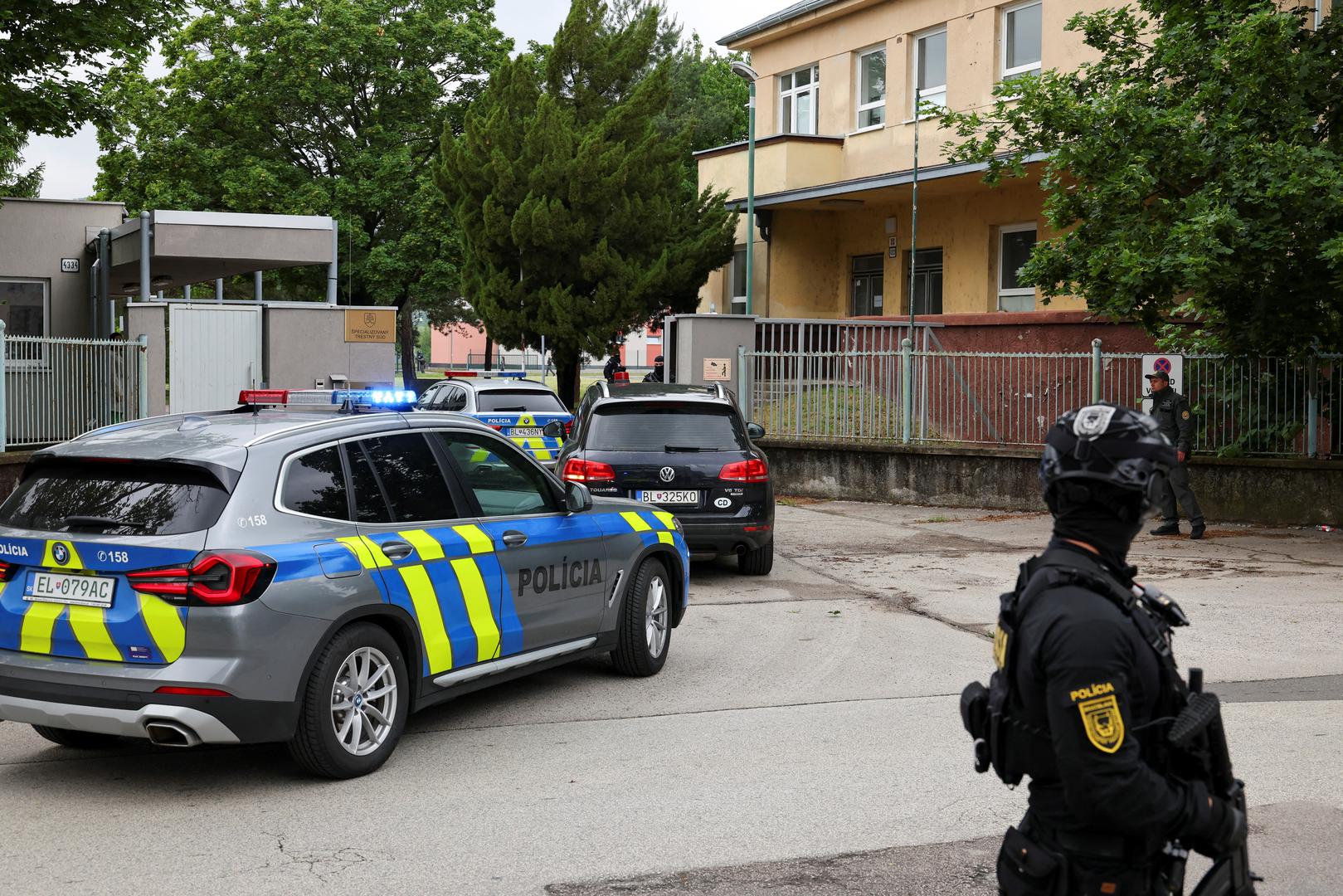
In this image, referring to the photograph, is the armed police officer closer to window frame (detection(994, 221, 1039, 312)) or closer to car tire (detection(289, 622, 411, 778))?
car tire (detection(289, 622, 411, 778))

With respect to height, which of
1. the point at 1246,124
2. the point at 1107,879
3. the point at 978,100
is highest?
the point at 978,100

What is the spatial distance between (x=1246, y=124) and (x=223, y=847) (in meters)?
12.7

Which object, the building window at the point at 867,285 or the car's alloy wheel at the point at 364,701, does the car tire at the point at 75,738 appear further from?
the building window at the point at 867,285

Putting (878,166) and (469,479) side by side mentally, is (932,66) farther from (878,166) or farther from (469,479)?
(469,479)

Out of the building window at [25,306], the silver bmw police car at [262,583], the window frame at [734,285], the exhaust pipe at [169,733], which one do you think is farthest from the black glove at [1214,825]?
the window frame at [734,285]

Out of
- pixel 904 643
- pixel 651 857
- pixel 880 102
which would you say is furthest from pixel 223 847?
pixel 880 102

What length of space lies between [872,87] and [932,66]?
1.70 m

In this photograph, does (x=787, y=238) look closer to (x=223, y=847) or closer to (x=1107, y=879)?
(x=223, y=847)

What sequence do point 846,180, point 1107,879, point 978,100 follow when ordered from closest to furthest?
point 1107,879 → point 978,100 → point 846,180

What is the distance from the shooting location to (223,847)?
5.01 metres

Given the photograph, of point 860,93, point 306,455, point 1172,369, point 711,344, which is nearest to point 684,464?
point 306,455

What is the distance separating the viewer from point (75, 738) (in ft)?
21.1

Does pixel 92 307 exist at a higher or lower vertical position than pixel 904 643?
higher

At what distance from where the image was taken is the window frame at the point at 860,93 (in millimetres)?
27484
